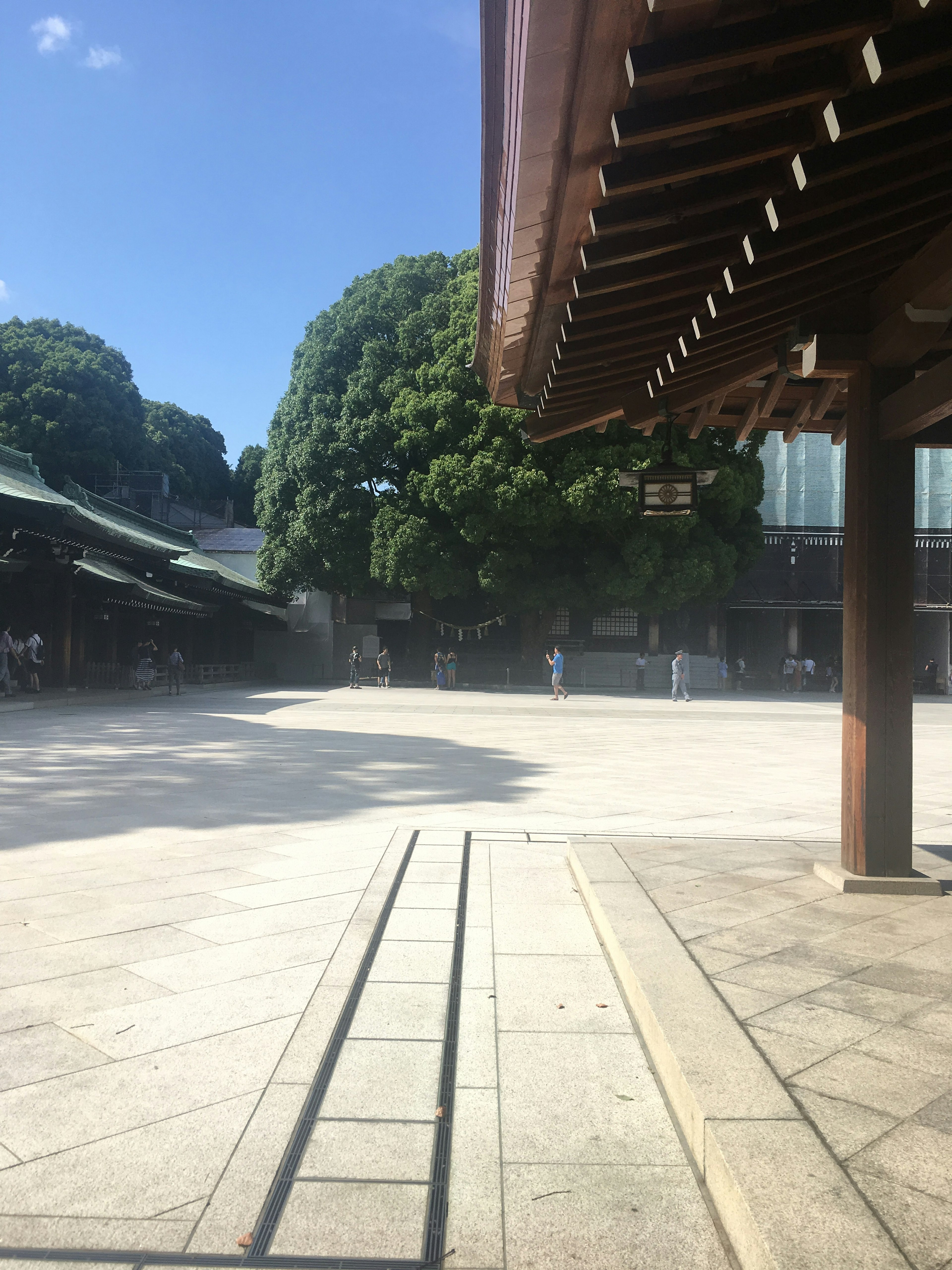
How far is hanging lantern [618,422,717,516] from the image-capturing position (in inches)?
250

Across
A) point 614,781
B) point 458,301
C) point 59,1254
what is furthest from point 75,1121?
point 458,301

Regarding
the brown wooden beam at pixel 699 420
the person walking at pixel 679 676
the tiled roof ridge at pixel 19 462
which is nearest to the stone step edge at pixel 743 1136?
the brown wooden beam at pixel 699 420

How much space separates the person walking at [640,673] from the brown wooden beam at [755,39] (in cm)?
2825

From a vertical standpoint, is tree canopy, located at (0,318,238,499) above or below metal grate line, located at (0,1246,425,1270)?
above

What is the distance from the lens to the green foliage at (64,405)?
4200 cm

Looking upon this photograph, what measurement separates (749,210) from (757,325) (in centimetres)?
118

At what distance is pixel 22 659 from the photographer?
19.5 meters

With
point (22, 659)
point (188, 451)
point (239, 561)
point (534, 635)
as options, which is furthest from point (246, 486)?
point (22, 659)

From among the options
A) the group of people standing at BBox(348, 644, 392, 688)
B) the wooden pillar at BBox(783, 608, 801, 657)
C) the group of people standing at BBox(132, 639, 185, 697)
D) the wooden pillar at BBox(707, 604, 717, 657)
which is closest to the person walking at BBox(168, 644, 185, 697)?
the group of people standing at BBox(132, 639, 185, 697)

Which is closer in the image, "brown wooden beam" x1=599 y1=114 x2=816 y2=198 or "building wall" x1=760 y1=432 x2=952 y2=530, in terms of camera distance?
"brown wooden beam" x1=599 y1=114 x2=816 y2=198

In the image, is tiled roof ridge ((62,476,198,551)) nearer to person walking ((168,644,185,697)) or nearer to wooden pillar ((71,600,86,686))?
wooden pillar ((71,600,86,686))

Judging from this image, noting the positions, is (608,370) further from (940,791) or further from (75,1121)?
(940,791)

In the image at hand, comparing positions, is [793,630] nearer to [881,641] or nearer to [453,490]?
[453,490]

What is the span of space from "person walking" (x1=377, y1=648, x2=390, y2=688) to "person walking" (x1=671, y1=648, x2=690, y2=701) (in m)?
9.62
